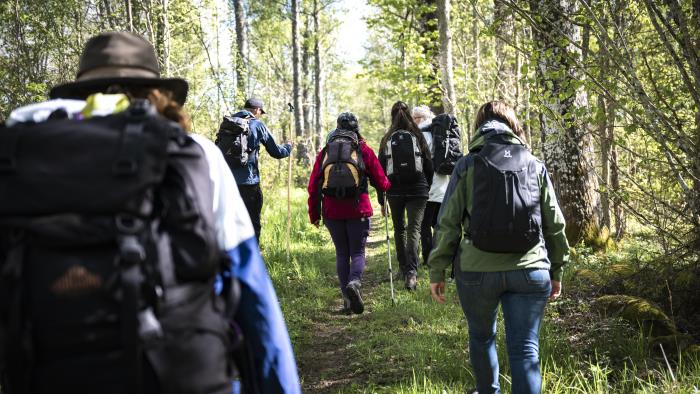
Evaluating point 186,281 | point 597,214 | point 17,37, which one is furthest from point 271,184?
point 186,281

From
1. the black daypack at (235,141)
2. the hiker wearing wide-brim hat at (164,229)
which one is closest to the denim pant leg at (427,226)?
the black daypack at (235,141)

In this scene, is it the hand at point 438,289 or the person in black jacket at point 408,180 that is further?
the person in black jacket at point 408,180

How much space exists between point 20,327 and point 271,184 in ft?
40.6

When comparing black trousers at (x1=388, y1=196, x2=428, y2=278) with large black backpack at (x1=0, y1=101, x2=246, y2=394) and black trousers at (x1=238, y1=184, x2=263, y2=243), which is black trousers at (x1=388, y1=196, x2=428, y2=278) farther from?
large black backpack at (x1=0, y1=101, x2=246, y2=394)

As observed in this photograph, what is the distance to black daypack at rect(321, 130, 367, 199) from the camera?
19.4ft

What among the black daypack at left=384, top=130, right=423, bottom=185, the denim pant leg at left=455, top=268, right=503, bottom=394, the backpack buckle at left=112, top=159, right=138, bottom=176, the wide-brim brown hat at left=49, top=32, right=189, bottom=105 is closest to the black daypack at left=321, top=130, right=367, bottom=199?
the black daypack at left=384, top=130, right=423, bottom=185

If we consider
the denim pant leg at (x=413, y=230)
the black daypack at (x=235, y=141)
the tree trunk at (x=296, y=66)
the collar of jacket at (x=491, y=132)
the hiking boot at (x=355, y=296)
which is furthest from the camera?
the tree trunk at (x=296, y=66)

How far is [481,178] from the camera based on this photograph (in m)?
3.24

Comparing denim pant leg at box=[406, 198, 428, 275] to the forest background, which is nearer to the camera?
the forest background

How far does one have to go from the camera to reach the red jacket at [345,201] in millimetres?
6074

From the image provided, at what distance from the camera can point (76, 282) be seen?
1302 mm

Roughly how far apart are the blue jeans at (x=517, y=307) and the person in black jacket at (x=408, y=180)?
3.52 m

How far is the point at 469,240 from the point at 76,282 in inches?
95.4

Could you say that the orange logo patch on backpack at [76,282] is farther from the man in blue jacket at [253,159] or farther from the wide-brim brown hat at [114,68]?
the man in blue jacket at [253,159]
